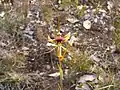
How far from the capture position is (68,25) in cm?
268

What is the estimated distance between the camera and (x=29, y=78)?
222cm

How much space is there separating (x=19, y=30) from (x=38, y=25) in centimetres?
15

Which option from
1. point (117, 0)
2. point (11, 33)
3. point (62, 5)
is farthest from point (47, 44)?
point (117, 0)

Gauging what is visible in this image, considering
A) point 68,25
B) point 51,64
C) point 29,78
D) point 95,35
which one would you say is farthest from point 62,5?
point 29,78

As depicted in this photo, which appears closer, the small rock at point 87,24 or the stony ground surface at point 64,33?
the stony ground surface at point 64,33

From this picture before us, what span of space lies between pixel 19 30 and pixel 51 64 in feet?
1.19

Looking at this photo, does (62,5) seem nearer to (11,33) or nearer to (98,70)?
(11,33)

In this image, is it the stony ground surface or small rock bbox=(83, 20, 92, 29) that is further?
small rock bbox=(83, 20, 92, 29)

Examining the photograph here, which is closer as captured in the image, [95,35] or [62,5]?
[95,35]

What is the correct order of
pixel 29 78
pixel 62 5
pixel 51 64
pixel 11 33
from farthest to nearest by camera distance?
pixel 62 5 < pixel 11 33 < pixel 51 64 < pixel 29 78

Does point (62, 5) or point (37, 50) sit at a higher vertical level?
point (62, 5)

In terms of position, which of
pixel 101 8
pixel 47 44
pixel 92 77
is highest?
pixel 101 8

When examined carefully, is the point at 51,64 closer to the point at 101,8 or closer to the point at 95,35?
the point at 95,35

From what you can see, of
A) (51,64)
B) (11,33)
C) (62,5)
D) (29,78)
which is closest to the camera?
(29,78)
